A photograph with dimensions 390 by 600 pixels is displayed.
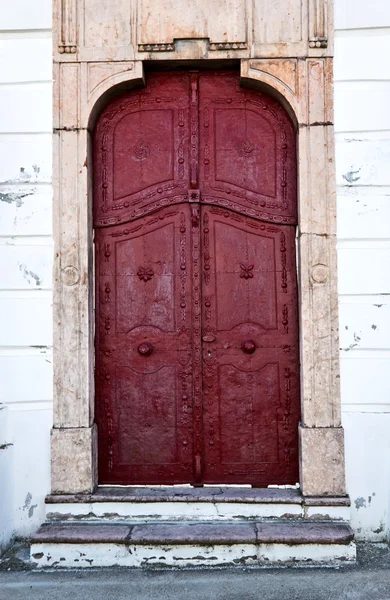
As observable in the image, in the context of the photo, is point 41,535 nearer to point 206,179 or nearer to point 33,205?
point 33,205

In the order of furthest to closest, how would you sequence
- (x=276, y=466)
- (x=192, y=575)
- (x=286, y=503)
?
(x=276, y=466)
(x=286, y=503)
(x=192, y=575)

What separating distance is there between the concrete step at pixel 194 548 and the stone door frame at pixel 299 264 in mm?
353

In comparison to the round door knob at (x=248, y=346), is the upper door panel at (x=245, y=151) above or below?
above

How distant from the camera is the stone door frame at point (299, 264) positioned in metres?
3.86

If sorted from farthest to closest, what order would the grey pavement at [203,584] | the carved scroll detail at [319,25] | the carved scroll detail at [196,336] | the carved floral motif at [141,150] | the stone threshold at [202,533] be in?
the carved floral motif at [141,150], the carved scroll detail at [196,336], the carved scroll detail at [319,25], the stone threshold at [202,533], the grey pavement at [203,584]

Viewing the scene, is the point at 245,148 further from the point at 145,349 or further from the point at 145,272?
the point at 145,349

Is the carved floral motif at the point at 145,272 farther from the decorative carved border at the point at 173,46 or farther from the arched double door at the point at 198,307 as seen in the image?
the decorative carved border at the point at 173,46

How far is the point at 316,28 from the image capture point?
396 cm

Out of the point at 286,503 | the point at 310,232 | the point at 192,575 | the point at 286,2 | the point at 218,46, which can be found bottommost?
the point at 192,575

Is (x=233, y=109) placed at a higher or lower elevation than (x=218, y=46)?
lower

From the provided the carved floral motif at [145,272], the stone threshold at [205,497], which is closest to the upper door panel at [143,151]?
the carved floral motif at [145,272]

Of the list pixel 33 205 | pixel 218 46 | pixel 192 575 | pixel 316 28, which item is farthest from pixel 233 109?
pixel 192 575

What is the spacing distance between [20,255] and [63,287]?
37 centimetres

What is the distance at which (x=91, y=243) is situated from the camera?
4086mm
